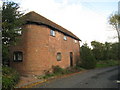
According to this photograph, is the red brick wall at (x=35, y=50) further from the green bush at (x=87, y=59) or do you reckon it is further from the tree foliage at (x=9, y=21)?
the green bush at (x=87, y=59)

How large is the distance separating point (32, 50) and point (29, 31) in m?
2.32

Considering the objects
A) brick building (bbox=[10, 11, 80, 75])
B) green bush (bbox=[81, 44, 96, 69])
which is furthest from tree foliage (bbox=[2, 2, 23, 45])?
green bush (bbox=[81, 44, 96, 69])

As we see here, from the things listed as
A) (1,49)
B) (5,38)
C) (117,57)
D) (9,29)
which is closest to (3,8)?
(9,29)

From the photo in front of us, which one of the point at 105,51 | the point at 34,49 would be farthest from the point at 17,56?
the point at 105,51

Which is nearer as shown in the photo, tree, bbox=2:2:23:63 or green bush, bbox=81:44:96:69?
tree, bbox=2:2:23:63

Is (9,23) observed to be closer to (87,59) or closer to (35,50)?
(35,50)

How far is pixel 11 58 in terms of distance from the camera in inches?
587

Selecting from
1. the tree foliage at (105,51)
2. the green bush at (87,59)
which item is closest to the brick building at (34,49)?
the green bush at (87,59)

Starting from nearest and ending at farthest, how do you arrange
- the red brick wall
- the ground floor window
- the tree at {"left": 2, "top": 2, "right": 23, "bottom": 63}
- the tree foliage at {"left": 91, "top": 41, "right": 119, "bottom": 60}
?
1. the tree at {"left": 2, "top": 2, "right": 23, "bottom": 63}
2. the red brick wall
3. the ground floor window
4. the tree foliage at {"left": 91, "top": 41, "right": 119, "bottom": 60}

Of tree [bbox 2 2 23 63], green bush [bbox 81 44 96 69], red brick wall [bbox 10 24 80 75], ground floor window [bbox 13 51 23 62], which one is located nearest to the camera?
tree [bbox 2 2 23 63]

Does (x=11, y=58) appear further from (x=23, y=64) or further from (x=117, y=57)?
(x=117, y=57)

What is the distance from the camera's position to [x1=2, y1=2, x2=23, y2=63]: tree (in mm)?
8625

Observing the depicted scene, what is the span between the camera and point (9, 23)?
29.2 feet

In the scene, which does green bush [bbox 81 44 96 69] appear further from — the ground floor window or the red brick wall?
the ground floor window
